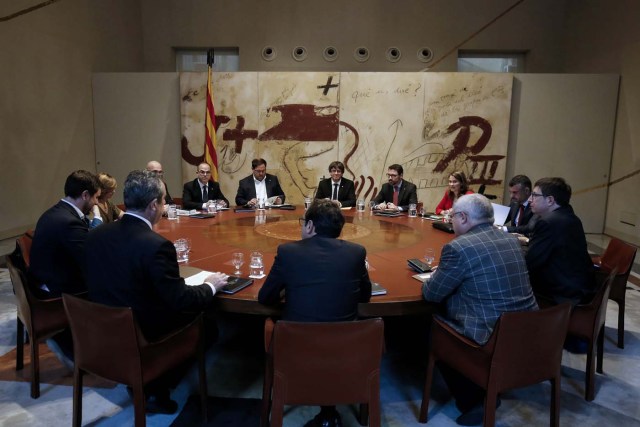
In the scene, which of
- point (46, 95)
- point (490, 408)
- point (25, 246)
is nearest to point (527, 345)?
point (490, 408)

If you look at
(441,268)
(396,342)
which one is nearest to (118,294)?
(441,268)

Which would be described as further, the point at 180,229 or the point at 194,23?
the point at 194,23

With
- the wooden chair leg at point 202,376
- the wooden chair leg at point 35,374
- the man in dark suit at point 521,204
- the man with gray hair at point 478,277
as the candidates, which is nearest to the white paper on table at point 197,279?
the wooden chair leg at point 202,376

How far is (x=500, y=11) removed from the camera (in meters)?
8.04

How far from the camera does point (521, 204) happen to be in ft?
13.0

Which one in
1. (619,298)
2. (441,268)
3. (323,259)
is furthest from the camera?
(619,298)

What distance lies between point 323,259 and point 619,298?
238cm

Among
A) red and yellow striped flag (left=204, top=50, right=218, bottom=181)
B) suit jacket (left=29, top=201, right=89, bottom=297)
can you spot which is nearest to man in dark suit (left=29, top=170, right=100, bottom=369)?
suit jacket (left=29, top=201, right=89, bottom=297)

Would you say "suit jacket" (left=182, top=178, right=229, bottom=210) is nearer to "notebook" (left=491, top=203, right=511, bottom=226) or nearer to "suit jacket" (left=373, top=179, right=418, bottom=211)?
"suit jacket" (left=373, top=179, right=418, bottom=211)

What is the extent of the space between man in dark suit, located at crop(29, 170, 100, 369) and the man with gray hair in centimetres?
199

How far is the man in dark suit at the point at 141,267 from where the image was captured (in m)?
1.92

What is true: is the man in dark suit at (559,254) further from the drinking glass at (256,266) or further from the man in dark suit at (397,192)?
the man in dark suit at (397,192)

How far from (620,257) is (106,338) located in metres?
3.20

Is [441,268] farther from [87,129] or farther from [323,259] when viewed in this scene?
[87,129]
